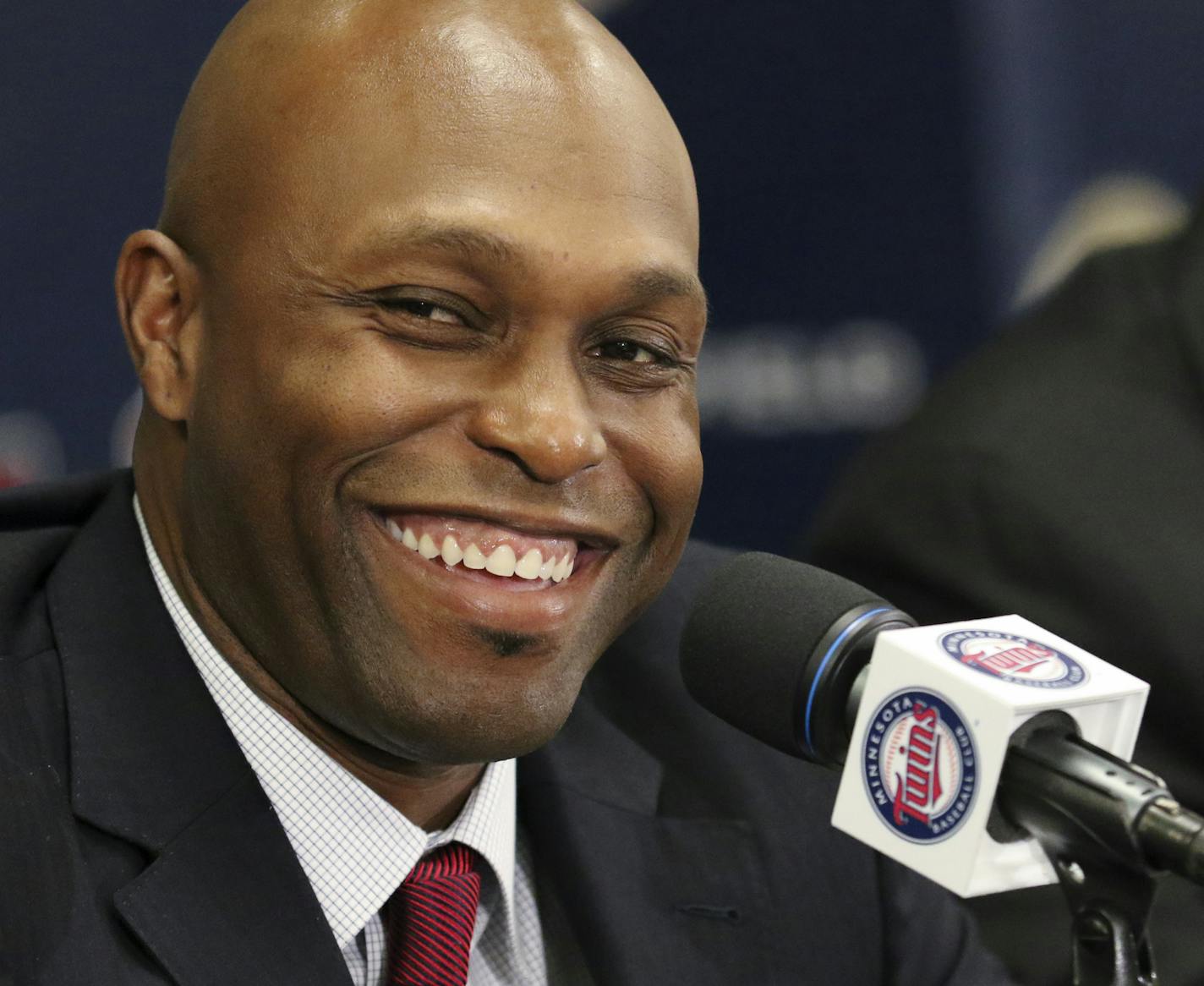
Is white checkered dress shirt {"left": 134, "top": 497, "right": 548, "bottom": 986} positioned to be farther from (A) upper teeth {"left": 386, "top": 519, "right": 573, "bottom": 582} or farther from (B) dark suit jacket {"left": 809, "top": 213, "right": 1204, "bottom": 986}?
(B) dark suit jacket {"left": 809, "top": 213, "right": 1204, "bottom": 986}

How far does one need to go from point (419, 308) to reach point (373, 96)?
0.62ft

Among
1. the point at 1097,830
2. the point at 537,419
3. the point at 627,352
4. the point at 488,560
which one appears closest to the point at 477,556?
the point at 488,560

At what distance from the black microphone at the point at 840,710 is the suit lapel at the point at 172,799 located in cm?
42

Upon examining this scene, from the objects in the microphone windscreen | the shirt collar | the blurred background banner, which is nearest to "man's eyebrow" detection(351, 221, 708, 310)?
the microphone windscreen

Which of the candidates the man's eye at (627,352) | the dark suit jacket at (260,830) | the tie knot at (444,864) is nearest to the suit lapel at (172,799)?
the dark suit jacket at (260,830)

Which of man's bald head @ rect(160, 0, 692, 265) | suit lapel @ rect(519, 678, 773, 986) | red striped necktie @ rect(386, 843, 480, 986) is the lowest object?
suit lapel @ rect(519, 678, 773, 986)

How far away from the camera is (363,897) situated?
1.59 meters

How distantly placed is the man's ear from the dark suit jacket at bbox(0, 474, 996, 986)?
0.19 meters

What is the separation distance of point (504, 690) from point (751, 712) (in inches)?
9.8

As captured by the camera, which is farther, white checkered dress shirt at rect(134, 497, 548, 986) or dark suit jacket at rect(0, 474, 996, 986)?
white checkered dress shirt at rect(134, 497, 548, 986)

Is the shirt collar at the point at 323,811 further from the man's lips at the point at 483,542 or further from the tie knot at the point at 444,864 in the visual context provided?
the man's lips at the point at 483,542

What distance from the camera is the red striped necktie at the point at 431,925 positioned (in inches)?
62.1

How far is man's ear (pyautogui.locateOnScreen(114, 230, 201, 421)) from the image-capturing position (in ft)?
5.20

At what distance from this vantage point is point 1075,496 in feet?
7.94
